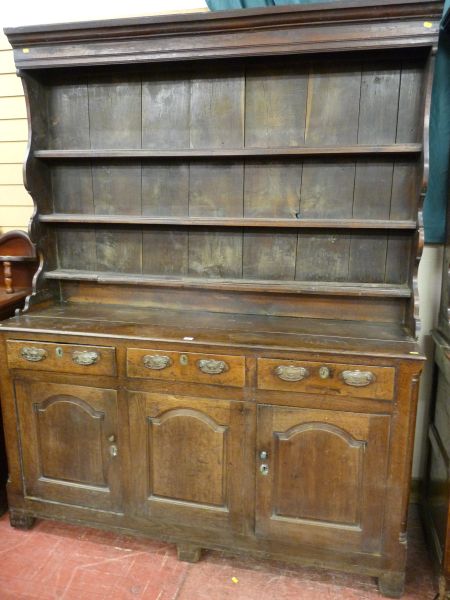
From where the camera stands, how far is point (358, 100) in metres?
1.82

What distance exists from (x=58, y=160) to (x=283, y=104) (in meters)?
1.14

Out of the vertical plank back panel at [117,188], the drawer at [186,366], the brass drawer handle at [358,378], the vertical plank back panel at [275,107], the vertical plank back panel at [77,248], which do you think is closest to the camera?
the brass drawer handle at [358,378]

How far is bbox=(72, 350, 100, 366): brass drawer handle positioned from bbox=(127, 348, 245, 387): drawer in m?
0.15

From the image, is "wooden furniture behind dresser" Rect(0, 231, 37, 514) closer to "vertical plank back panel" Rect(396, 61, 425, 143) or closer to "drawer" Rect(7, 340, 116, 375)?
"drawer" Rect(7, 340, 116, 375)

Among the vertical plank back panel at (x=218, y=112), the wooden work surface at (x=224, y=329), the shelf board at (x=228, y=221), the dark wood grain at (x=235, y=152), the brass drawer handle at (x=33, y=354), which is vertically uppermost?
the vertical plank back panel at (x=218, y=112)

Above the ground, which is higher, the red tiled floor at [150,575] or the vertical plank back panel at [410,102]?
the vertical plank back panel at [410,102]

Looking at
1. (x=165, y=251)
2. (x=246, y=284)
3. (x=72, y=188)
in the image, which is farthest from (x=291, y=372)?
(x=72, y=188)

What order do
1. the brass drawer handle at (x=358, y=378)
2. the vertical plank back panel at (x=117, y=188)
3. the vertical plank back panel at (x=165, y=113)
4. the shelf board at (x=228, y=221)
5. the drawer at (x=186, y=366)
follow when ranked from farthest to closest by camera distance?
the vertical plank back panel at (x=117, y=188)
the vertical plank back panel at (x=165, y=113)
the shelf board at (x=228, y=221)
the drawer at (x=186, y=366)
the brass drawer handle at (x=358, y=378)

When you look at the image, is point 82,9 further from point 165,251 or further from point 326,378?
point 326,378

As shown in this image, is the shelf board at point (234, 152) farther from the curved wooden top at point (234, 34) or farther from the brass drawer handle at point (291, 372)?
the brass drawer handle at point (291, 372)

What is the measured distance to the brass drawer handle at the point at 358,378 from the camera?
5.00 feet

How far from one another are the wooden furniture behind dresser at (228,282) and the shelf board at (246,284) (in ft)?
0.04

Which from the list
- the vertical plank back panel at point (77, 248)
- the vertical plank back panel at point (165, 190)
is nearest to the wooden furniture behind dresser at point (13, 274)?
the vertical plank back panel at point (77, 248)

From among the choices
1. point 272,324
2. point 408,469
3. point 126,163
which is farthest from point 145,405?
point 126,163
